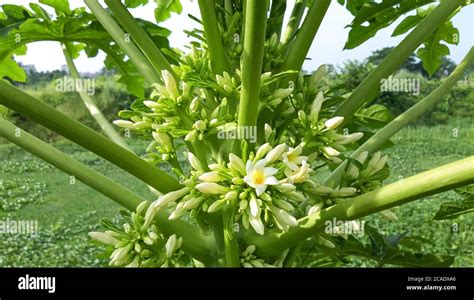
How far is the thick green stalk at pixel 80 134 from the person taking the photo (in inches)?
45.7

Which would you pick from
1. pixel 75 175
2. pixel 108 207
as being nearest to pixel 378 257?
pixel 75 175

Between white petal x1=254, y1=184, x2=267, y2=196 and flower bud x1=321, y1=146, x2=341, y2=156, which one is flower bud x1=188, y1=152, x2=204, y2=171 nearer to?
white petal x1=254, y1=184, x2=267, y2=196

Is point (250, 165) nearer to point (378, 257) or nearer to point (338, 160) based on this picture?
point (338, 160)

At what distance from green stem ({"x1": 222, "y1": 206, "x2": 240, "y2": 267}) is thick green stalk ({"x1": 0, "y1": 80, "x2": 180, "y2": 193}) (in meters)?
0.15

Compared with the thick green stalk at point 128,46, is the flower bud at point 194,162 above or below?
below

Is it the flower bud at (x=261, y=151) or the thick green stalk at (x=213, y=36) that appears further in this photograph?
the thick green stalk at (x=213, y=36)

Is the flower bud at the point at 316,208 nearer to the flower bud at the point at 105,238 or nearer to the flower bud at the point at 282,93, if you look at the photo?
the flower bud at the point at 282,93

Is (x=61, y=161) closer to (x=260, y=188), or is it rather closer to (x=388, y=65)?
(x=260, y=188)

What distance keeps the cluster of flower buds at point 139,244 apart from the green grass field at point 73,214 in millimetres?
4411

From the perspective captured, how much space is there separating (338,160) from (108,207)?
5579 mm

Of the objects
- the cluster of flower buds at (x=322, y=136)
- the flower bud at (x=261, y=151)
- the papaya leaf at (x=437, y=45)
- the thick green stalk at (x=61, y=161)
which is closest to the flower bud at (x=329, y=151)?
the cluster of flower buds at (x=322, y=136)

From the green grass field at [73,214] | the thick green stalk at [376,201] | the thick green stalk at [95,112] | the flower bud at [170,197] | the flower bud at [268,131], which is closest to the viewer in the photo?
the thick green stalk at [376,201]

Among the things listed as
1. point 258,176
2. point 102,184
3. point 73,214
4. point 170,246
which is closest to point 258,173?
point 258,176

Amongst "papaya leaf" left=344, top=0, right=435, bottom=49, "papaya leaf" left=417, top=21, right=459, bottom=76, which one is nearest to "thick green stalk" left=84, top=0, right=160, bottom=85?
"papaya leaf" left=344, top=0, right=435, bottom=49
